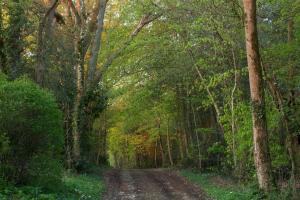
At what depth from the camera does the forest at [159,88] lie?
11812 millimetres

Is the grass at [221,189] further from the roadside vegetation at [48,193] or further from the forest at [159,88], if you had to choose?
the roadside vegetation at [48,193]

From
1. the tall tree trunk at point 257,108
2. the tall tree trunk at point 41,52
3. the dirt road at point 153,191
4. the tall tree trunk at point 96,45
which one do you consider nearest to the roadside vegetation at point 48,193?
the dirt road at point 153,191

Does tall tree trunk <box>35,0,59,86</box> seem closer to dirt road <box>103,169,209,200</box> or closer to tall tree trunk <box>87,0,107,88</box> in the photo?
tall tree trunk <box>87,0,107,88</box>

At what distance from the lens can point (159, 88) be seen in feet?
93.3

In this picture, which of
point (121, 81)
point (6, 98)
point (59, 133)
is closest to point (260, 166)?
point (59, 133)

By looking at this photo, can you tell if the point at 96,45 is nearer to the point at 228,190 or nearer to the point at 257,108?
the point at 228,190

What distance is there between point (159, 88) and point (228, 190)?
45.6ft

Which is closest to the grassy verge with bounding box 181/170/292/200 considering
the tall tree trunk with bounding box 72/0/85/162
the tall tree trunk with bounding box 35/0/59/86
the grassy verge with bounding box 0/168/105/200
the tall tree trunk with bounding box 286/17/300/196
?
the tall tree trunk with bounding box 286/17/300/196

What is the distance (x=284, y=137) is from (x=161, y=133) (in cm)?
2543

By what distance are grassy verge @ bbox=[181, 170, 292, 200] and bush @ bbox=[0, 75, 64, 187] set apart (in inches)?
236

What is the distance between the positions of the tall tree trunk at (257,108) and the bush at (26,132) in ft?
20.1

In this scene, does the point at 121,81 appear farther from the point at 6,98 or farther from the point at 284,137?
the point at 6,98

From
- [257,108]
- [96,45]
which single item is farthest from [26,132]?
[96,45]

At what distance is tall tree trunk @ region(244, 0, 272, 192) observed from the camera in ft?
40.4
